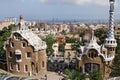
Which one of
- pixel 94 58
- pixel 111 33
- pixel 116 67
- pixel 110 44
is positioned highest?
pixel 111 33

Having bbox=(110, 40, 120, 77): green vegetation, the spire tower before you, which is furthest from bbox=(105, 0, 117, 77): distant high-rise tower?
bbox=(110, 40, 120, 77): green vegetation

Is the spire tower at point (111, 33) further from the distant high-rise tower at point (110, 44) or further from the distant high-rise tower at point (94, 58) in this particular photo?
the distant high-rise tower at point (94, 58)

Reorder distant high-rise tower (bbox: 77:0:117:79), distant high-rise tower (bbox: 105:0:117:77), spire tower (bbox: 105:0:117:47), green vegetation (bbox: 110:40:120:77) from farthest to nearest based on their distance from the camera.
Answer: spire tower (bbox: 105:0:117:47) → distant high-rise tower (bbox: 105:0:117:77) → distant high-rise tower (bbox: 77:0:117:79) → green vegetation (bbox: 110:40:120:77)

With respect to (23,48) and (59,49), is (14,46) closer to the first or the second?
(23,48)

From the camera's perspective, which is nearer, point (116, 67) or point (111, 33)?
point (116, 67)

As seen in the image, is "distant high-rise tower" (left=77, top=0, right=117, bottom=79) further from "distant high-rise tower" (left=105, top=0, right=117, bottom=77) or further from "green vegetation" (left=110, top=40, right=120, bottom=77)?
"green vegetation" (left=110, top=40, right=120, bottom=77)

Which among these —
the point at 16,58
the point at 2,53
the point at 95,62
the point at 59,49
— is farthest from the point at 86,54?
the point at 59,49

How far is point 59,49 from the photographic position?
274 ft

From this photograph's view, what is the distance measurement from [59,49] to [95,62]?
37379 mm

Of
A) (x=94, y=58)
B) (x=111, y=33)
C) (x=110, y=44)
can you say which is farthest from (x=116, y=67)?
(x=111, y=33)

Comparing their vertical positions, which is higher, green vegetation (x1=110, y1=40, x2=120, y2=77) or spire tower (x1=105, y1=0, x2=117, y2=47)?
spire tower (x1=105, y1=0, x2=117, y2=47)

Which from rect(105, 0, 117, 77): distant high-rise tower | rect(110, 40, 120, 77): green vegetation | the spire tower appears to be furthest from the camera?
the spire tower

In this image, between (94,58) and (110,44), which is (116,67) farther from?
(110,44)

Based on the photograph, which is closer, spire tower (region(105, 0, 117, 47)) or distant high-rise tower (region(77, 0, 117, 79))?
distant high-rise tower (region(77, 0, 117, 79))
